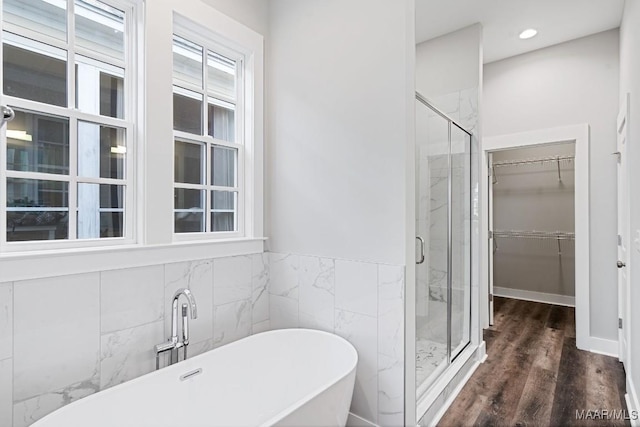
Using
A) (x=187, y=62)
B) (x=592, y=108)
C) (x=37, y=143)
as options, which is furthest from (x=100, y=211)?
(x=592, y=108)

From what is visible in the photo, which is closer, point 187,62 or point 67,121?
point 67,121

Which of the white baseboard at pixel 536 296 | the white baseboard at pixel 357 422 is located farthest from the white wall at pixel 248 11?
the white baseboard at pixel 536 296

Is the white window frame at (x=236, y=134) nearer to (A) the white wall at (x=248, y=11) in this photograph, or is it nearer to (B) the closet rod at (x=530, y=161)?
(A) the white wall at (x=248, y=11)

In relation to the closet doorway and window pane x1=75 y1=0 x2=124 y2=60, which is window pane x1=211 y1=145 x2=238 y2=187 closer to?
window pane x1=75 y1=0 x2=124 y2=60

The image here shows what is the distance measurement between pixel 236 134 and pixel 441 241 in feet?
5.96

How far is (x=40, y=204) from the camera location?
151cm

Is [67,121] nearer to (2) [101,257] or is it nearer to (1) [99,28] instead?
(1) [99,28]

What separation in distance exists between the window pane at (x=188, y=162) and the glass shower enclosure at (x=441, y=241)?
1474 mm

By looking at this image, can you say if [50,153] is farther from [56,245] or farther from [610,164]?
[610,164]

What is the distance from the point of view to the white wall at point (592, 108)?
3025mm

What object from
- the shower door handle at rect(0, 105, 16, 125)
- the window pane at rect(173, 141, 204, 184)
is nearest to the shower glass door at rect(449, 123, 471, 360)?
the window pane at rect(173, 141, 204, 184)

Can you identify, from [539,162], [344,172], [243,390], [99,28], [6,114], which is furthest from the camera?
[539,162]

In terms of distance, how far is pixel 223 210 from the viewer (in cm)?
226

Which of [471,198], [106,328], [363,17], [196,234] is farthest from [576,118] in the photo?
[106,328]
